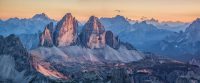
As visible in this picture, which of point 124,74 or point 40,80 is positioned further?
point 40,80

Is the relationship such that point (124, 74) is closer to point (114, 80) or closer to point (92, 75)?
point (114, 80)

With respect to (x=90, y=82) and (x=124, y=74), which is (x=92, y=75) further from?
(x=124, y=74)

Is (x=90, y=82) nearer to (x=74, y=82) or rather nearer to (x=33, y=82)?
(x=74, y=82)

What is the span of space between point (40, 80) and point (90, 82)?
66.5 feet

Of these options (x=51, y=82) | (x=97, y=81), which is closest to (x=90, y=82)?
(x=97, y=81)

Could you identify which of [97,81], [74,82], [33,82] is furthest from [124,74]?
[33,82]

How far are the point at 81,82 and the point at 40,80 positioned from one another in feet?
50.2

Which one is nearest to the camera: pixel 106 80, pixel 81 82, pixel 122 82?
pixel 122 82

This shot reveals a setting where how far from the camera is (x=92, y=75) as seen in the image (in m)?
190

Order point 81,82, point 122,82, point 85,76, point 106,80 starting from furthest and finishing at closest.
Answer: point 85,76 → point 81,82 → point 106,80 → point 122,82

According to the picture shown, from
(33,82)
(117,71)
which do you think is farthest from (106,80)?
(33,82)

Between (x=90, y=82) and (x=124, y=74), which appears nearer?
(x=124, y=74)

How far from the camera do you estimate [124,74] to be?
155375mm

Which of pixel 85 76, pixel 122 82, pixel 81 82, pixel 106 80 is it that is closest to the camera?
pixel 122 82
